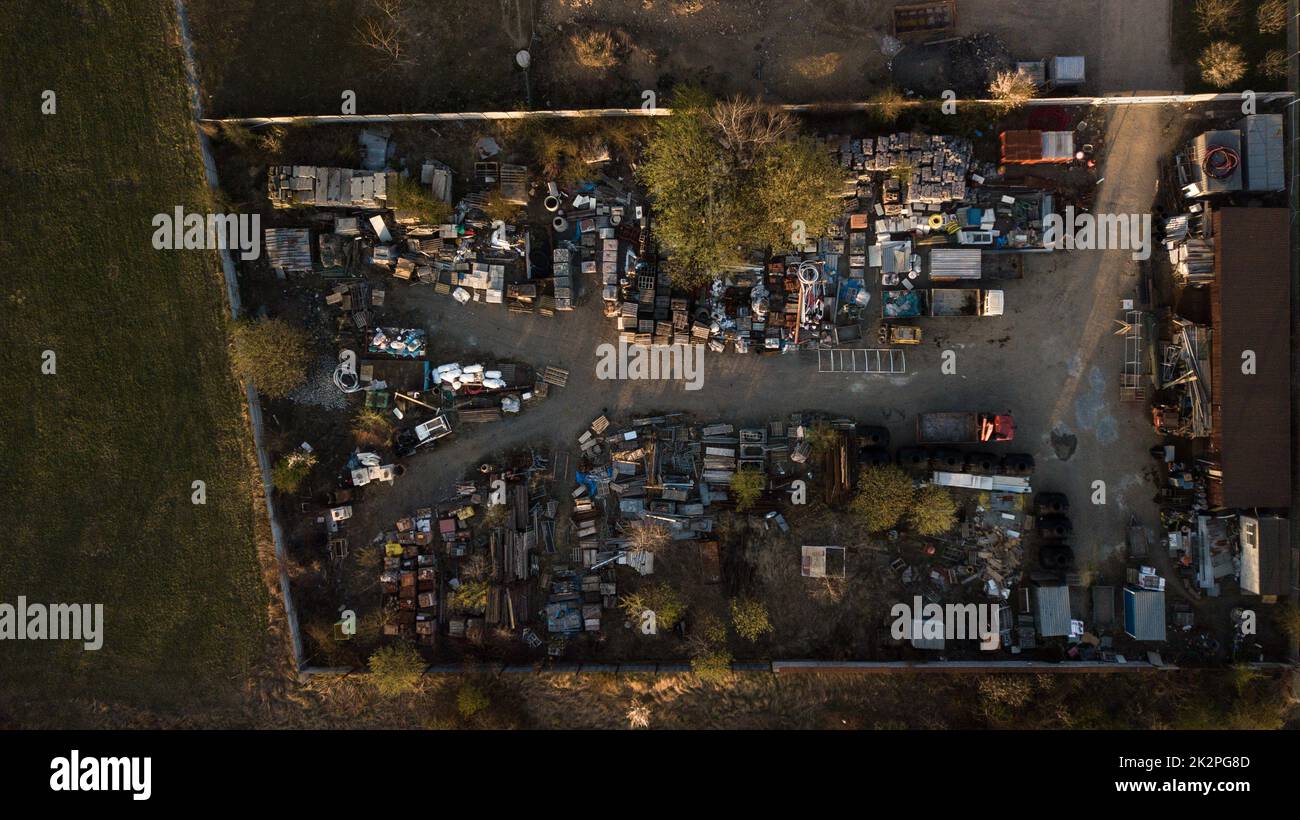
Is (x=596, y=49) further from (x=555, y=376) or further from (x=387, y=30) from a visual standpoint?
(x=555, y=376)

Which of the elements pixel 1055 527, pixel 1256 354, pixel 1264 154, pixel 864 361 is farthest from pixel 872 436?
pixel 1264 154

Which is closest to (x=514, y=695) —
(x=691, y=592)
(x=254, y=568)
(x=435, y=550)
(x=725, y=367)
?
(x=435, y=550)

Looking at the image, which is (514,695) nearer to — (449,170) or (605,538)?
(605,538)

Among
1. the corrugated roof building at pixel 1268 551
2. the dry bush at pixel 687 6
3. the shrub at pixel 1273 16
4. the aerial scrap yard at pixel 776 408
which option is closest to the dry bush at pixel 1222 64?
the shrub at pixel 1273 16

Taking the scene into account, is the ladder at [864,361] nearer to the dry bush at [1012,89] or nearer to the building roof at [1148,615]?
the dry bush at [1012,89]

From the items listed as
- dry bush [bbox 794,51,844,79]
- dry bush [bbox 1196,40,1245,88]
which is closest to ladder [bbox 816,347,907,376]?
dry bush [bbox 794,51,844,79]
